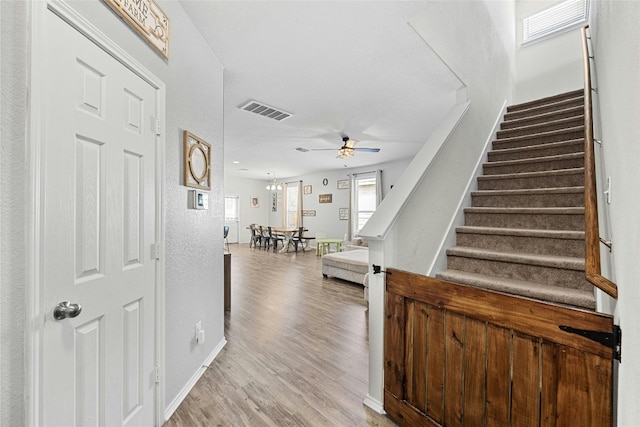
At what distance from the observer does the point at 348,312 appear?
3625 millimetres

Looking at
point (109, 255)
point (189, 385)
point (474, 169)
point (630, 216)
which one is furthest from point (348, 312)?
point (630, 216)

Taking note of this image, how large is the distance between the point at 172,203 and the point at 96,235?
1.96 ft

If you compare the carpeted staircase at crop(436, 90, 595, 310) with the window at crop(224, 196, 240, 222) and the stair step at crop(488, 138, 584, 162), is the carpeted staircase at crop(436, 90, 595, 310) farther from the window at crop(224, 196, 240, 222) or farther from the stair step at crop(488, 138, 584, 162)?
the window at crop(224, 196, 240, 222)

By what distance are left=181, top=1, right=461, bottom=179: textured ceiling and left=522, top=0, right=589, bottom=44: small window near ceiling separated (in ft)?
8.03

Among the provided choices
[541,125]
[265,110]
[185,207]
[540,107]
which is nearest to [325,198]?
[265,110]

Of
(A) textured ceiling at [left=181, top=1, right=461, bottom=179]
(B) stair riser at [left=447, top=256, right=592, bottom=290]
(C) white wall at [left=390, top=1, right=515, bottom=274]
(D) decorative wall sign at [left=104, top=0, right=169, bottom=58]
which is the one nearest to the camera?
(D) decorative wall sign at [left=104, top=0, right=169, bottom=58]

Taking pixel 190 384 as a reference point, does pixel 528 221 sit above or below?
above

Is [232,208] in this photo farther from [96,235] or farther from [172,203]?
[96,235]

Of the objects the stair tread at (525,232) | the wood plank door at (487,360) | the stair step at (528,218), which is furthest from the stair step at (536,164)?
the wood plank door at (487,360)

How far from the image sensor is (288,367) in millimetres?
2328

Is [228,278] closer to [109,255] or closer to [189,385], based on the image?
[189,385]

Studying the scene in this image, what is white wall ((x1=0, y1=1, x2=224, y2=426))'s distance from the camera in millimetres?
900

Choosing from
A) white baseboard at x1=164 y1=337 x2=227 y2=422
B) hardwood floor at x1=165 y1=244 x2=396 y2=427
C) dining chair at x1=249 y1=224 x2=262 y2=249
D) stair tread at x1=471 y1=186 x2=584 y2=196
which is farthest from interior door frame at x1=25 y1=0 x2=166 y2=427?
dining chair at x1=249 y1=224 x2=262 y2=249

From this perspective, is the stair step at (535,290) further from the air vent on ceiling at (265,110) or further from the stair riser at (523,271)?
the air vent on ceiling at (265,110)
